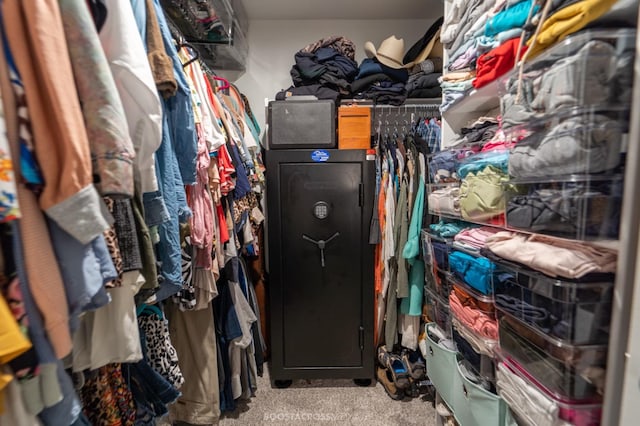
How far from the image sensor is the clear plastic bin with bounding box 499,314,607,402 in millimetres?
660

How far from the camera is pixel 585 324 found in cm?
65

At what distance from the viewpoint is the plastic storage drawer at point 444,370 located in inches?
46.2

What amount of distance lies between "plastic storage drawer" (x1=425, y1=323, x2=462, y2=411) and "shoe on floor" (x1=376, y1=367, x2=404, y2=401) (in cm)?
49

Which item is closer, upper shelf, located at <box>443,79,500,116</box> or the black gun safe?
upper shelf, located at <box>443,79,500,116</box>

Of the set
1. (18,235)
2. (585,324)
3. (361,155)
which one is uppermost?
(361,155)

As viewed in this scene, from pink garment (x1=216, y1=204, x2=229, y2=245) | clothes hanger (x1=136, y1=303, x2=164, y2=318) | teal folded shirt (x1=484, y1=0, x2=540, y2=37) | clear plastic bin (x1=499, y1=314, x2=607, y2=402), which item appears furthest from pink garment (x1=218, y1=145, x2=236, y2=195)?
clear plastic bin (x1=499, y1=314, x2=607, y2=402)

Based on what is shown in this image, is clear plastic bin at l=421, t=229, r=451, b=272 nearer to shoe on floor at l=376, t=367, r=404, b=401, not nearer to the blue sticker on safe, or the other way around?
the blue sticker on safe

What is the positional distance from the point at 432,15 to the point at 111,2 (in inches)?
88.5

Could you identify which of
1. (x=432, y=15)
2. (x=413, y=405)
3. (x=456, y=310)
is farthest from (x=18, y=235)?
(x=432, y=15)

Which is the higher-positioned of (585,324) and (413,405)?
(585,324)

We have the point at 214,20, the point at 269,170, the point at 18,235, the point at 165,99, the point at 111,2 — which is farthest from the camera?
the point at 269,170

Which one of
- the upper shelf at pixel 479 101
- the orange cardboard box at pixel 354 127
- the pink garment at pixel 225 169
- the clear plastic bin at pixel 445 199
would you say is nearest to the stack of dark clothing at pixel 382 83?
the orange cardboard box at pixel 354 127

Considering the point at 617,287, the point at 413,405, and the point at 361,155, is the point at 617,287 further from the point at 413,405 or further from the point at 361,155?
the point at 413,405

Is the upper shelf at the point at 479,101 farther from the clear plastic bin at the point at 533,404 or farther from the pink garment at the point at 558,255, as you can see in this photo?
the clear plastic bin at the point at 533,404
